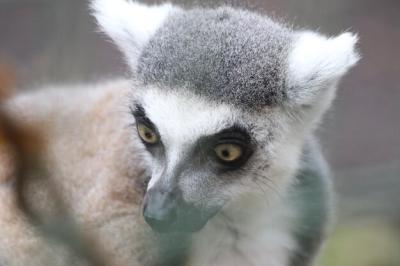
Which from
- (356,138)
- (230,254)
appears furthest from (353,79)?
(230,254)

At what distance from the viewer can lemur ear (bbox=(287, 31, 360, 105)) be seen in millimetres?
2119

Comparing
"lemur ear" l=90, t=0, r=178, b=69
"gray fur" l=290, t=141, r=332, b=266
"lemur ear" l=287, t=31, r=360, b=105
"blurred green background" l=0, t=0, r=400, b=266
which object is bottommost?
"blurred green background" l=0, t=0, r=400, b=266

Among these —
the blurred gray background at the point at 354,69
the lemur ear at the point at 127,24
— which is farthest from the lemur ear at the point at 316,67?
the blurred gray background at the point at 354,69

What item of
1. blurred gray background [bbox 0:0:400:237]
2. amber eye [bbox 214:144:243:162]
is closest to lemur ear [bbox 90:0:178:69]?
amber eye [bbox 214:144:243:162]

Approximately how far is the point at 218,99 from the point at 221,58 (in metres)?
0.13

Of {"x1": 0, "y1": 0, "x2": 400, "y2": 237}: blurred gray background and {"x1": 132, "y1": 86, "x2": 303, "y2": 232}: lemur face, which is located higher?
{"x1": 132, "y1": 86, "x2": 303, "y2": 232}: lemur face

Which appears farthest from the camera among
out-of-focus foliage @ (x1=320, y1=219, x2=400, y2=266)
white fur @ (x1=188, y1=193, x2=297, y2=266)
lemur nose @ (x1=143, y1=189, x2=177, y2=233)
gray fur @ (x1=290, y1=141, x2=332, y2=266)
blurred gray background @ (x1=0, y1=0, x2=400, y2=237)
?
blurred gray background @ (x1=0, y1=0, x2=400, y2=237)

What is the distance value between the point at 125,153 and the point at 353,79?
3.44 meters

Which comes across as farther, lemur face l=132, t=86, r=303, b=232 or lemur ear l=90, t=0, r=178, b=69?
lemur ear l=90, t=0, r=178, b=69

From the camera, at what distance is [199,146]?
1950mm

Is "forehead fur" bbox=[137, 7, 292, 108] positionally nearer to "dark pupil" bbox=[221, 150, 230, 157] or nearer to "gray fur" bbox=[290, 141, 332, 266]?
"dark pupil" bbox=[221, 150, 230, 157]

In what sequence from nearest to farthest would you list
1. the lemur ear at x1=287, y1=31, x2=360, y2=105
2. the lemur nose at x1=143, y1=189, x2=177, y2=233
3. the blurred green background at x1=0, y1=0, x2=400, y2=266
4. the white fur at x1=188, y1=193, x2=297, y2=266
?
the lemur nose at x1=143, y1=189, x2=177, y2=233 → the lemur ear at x1=287, y1=31, x2=360, y2=105 → the white fur at x1=188, y1=193, x2=297, y2=266 → the blurred green background at x1=0, y1=0, x2=400, y2=266

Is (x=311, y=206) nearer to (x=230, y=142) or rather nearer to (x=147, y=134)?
(x=230, y=142)

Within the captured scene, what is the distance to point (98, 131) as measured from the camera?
2.48 m
